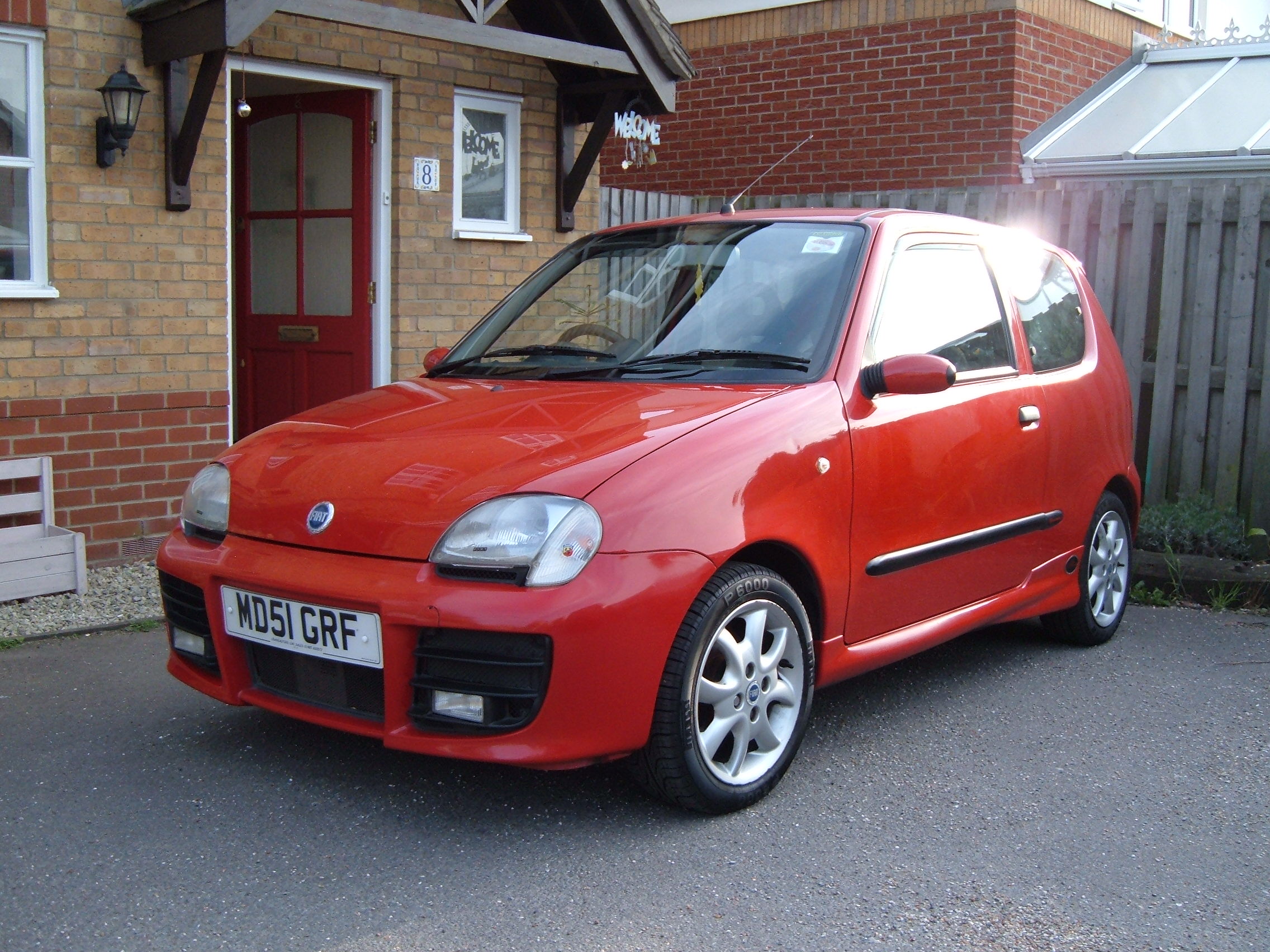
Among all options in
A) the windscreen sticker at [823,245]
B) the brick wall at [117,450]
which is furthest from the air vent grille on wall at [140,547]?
the windscreen sticker at [823,245]

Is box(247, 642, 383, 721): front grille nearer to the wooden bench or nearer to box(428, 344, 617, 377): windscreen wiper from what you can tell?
box(428, 344, 617, 377): windscreen wiper

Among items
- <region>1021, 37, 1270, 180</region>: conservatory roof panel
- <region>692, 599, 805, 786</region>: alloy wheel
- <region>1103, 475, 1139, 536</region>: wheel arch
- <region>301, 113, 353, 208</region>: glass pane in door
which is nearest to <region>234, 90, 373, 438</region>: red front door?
<region>301, 113, 353, 208</region>: glass pane in door

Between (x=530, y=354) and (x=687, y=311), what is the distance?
596 millimetres

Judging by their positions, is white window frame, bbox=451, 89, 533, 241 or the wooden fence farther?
white window frame, bbox=451, 89, 533, 241

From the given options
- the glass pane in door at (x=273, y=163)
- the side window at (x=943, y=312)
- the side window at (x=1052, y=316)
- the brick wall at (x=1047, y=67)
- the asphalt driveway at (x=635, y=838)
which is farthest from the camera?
the brick wall at (x=1047, y=67)

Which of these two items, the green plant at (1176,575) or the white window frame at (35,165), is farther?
the green plant at (1176,575)

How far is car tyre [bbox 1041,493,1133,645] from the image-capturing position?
5.45 m

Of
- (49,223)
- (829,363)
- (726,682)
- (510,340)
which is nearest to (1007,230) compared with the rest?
(829,363)

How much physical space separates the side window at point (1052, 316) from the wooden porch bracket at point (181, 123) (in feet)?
13.5

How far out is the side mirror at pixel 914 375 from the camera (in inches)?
155

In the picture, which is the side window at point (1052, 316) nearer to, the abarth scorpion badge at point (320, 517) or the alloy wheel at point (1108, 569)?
the alloy wheel at point (1108, 569)

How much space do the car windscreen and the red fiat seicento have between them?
1 centimetres

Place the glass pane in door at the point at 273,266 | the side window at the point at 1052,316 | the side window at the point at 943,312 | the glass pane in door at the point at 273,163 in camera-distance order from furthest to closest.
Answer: the glass pane in door at the point at 273,266, the glass pane in door at the point at 273,163, the side window at the point at 1052,316, the side window at the point at 943,312

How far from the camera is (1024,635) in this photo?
582 cm
